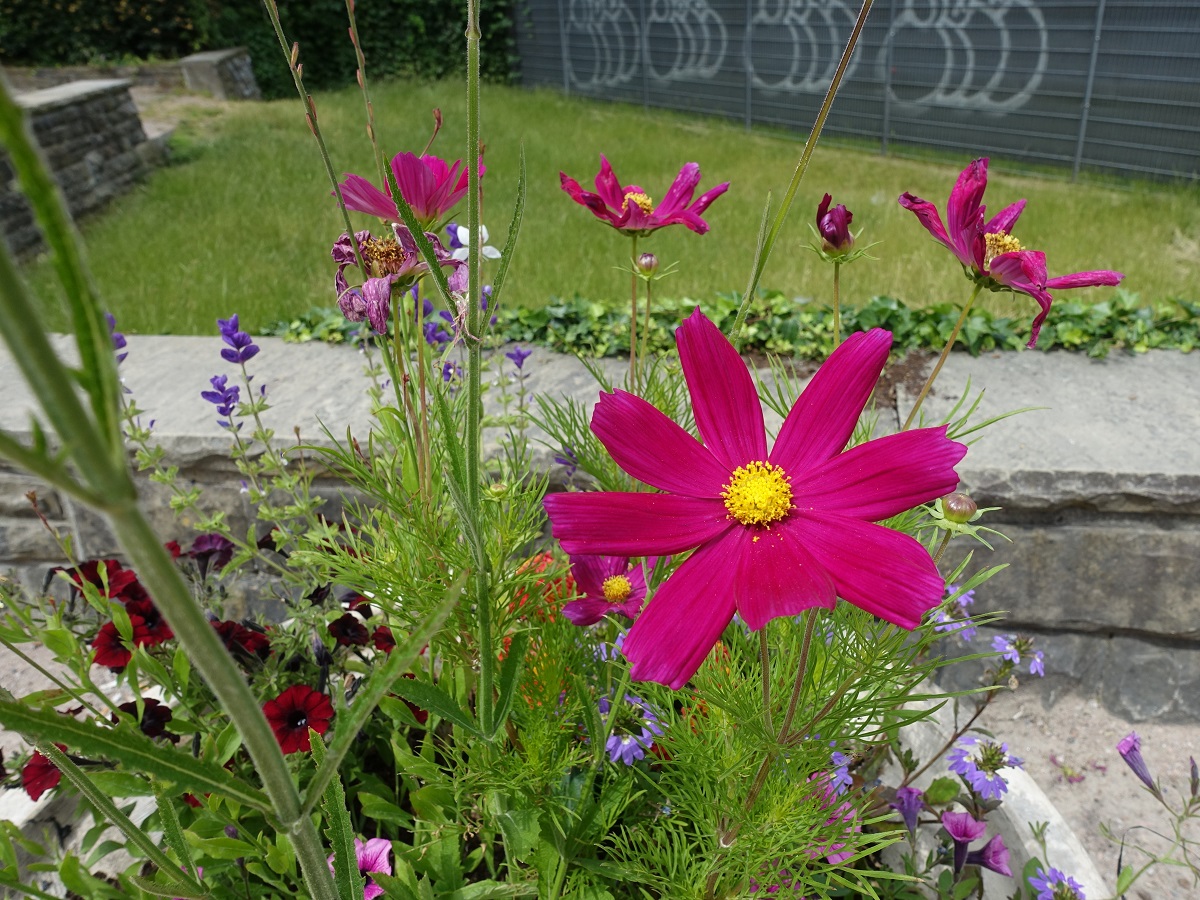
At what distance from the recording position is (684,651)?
46 cm

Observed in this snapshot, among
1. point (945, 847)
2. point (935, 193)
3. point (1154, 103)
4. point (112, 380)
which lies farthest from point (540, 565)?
point (1154, 103)

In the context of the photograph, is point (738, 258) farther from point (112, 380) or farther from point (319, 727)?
point (112, 380)

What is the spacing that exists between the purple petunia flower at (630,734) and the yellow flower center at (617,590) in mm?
91

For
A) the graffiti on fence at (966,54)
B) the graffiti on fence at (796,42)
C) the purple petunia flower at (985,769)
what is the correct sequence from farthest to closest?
the graffiti on fence at (796,42) → the graffiti on fence at (966,54) → the purple petunia flower at (985,769)

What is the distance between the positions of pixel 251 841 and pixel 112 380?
71 centimetres

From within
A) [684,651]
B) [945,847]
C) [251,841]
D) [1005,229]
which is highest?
[1005,229]

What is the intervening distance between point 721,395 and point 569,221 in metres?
3.31

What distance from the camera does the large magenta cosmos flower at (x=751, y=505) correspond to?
18.3 inches

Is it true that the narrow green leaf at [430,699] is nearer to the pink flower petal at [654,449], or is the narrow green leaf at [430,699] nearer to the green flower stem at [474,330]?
the green flower stem at [474,330]

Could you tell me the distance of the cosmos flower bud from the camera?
0.58 metres

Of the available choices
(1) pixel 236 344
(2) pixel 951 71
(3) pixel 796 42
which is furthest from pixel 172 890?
(3) pixel 796 42

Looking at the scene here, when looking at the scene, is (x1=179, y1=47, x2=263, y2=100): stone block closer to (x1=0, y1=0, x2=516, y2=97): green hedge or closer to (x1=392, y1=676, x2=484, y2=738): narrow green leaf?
(x1=0, y1=0, x2=516, y2=97): green hedge

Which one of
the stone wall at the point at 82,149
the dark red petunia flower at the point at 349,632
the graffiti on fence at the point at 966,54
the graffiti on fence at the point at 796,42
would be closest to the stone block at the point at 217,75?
the stone wall at the point at 82,149

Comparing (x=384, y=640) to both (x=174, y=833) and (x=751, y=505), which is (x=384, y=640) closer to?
(x=174, y=833)
